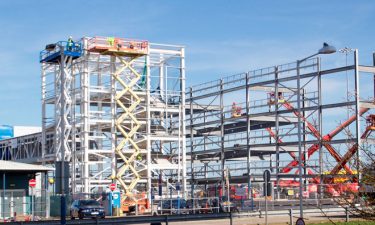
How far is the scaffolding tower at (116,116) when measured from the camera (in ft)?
221

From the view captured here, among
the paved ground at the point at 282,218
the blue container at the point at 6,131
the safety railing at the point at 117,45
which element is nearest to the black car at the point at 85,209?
the paved ground at the point at 282,218

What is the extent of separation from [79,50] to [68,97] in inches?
245

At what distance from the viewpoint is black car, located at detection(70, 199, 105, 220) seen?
A: 52.2 metres

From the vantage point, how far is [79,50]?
65.6 meters

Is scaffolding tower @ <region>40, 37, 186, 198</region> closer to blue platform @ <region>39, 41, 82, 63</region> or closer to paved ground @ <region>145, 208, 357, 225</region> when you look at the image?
blue platform @ <region>39, 41, 82, 63</region>

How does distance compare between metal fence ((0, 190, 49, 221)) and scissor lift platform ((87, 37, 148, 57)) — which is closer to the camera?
metal fence ((0, 190, 49, 221))

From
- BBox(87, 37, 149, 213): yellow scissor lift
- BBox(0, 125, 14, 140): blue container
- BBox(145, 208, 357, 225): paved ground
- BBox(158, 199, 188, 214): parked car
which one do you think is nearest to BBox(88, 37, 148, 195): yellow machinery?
BBox(87, 37, 149, 213): yellow scissor lift

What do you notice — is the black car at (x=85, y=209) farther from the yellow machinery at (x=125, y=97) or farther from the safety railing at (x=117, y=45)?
the safety railing at (x=117, y=45)

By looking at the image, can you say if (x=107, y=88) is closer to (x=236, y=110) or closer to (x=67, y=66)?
(x=67, y=66)

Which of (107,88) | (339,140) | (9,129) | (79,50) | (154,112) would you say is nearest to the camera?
(339,140)

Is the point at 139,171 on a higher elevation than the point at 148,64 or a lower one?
lower

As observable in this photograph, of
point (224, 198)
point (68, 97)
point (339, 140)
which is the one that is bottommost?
point (224, 198)

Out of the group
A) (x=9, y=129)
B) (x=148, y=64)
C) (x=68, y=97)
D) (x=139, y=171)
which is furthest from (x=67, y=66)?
(x=9, y=129)

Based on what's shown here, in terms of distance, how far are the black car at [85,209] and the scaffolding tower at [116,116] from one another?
39.6ft
